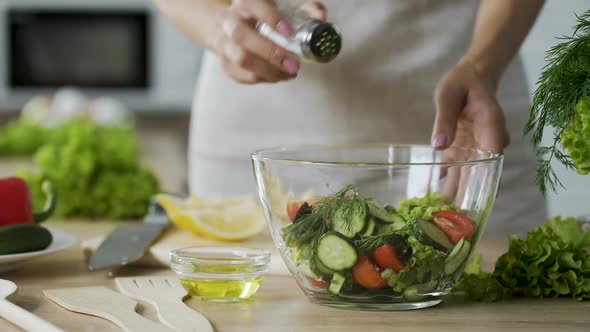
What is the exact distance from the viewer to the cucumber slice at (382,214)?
2.99 feet

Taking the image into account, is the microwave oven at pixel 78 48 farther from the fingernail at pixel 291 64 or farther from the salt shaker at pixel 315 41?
the salt shaker at pixel 315 41

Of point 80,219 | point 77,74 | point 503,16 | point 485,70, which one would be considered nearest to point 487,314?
point 485,70

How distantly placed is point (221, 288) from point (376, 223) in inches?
8.3

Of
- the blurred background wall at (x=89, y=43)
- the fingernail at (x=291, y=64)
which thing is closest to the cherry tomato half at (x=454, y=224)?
the fingernail at (x=291, y=64)

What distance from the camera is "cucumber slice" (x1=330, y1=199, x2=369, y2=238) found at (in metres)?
0.90

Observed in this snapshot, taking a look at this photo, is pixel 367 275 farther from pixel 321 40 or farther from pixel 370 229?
pixel 321 40

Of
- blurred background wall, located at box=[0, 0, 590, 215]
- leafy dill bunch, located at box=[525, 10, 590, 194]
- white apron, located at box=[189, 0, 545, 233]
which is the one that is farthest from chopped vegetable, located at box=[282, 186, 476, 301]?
blurred background wall, located at box=[0, 0, 590, 215]

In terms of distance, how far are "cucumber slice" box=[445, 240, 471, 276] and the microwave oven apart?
4.95 metres

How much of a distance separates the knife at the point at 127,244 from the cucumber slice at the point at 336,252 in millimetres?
376

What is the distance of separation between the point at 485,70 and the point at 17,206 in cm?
73

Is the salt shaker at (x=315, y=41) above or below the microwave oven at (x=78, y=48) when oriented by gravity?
below

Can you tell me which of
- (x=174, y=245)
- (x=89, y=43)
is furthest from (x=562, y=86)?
(x=89, y=43)

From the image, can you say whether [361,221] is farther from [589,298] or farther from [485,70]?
[485,70]

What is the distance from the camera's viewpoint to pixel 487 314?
3.15 ft
